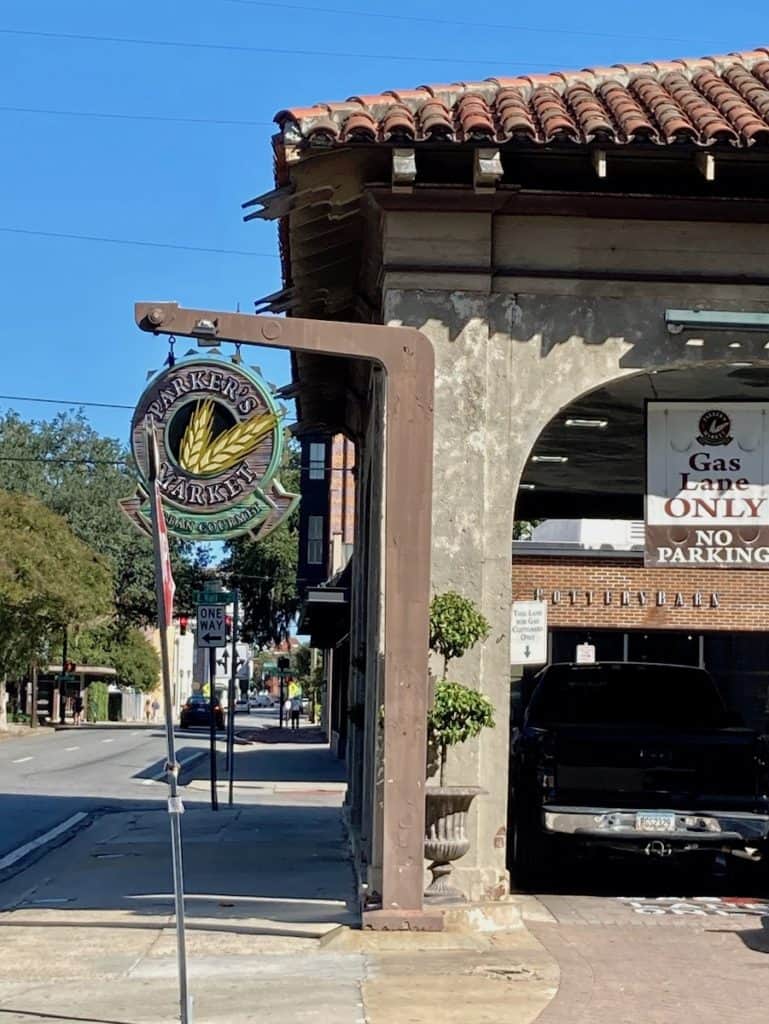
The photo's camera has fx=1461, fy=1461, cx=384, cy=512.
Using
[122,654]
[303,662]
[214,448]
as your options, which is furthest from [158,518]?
[303,662]

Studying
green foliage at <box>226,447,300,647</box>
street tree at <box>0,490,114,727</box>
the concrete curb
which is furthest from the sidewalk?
green foliage at <box>226,447,300,647</box>

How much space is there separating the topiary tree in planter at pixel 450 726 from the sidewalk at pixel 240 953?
57 centimetres

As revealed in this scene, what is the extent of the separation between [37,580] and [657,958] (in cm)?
4138

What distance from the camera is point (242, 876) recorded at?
43.3 feet

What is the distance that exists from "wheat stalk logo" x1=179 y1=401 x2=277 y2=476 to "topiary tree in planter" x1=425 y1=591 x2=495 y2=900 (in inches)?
66.5

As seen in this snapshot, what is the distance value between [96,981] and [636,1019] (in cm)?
318

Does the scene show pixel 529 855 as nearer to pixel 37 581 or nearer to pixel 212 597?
pixel 212 597

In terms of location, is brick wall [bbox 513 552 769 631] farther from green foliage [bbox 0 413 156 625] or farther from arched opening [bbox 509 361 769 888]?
green foliage [bbox 0 413 156 625]

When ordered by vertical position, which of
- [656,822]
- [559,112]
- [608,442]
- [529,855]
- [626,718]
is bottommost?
[529,855]

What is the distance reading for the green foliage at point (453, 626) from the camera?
9.97 metres

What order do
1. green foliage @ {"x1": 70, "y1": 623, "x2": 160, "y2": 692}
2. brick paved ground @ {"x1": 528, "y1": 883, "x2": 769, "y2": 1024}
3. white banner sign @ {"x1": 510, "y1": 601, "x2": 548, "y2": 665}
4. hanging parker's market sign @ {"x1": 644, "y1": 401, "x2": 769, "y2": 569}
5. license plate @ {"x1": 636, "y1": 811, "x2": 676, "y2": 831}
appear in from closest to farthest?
brick paved ground @ {"x1": 528, "y1": 883, "x2": 769, "y2": 1024}, hanging parker's market sign @ {"x1": 644, "y1": 401, "x2": 769, "y2": 569}, license plate @ {"x1": 636, "y1": 811, "x2": 676, "y2": 831}, white banner sign @ {"x1": 510, "y1": 601, "x2": 548, "y2": 665}, green foliage @ {"x1": 70, "y1": 623, "x2": 160, "y2": 692}

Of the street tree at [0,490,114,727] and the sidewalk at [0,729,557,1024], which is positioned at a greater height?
the street tree at [0,490,114,727]

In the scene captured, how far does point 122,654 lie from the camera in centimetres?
7969

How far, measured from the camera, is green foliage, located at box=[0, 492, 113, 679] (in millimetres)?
48531
